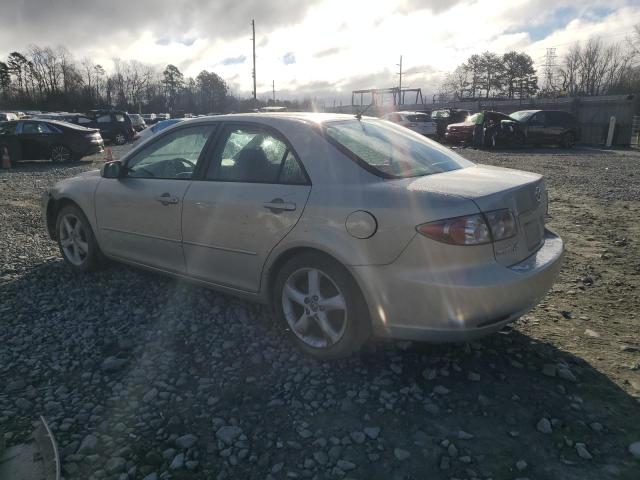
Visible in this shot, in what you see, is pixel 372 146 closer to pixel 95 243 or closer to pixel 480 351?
pixel 480 351

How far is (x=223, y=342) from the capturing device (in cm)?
353

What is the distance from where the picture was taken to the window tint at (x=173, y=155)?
3930 mm

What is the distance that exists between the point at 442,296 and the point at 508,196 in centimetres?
74

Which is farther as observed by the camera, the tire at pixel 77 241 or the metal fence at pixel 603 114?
the metal fence at pixel 603 114

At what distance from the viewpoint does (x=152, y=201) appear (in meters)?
4.04

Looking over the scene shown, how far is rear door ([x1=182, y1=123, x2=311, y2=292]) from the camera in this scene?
3.25m

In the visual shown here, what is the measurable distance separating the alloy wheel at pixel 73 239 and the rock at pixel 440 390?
11.8 feet

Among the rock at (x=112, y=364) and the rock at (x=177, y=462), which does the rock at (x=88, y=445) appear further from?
the rock at (x=112, y=364)

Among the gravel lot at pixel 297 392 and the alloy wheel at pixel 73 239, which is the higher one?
the alloy wheel at pixel 73 239

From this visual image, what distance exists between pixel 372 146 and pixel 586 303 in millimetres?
2280

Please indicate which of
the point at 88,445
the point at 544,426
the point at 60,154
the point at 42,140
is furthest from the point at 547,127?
the point at 88,445

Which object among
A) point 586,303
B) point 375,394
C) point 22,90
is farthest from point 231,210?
point 22,90

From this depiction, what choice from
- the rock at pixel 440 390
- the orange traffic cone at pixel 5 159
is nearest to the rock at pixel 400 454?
the rock at pixel 440 390

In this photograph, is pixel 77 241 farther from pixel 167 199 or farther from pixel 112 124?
pixel 112 124
